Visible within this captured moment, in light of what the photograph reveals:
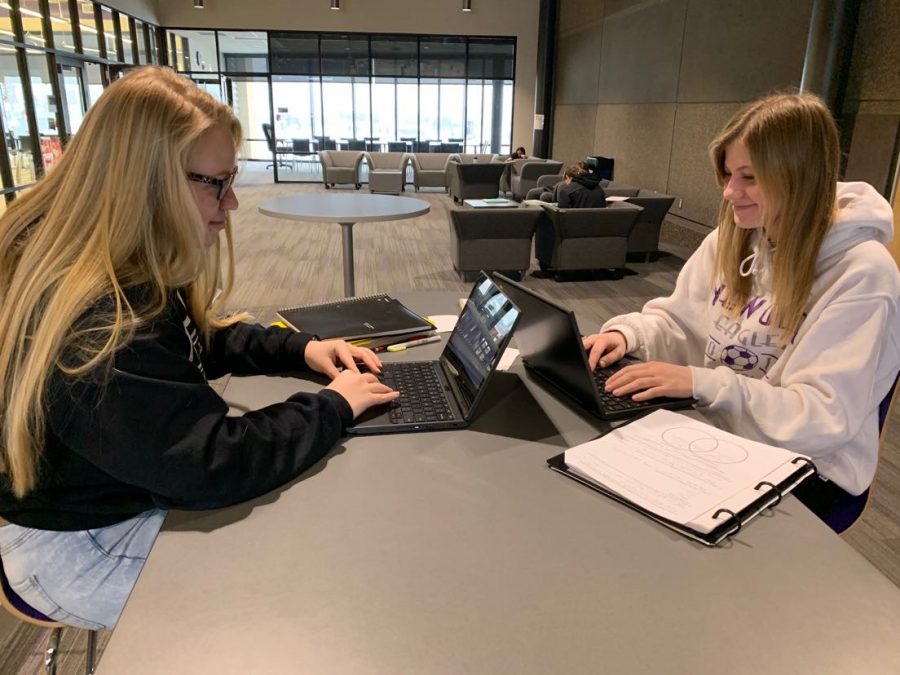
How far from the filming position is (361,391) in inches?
47.3

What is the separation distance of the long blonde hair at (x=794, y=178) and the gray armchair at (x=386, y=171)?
35.3ft

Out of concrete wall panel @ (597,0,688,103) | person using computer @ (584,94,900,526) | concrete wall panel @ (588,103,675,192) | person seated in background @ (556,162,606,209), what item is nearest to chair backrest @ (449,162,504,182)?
concrete wall panel @ (588,103,675,192)

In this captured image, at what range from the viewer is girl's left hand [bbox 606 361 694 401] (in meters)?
1.28

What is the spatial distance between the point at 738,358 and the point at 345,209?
92.8 inches

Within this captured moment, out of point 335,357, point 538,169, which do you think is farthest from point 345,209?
point 538,169

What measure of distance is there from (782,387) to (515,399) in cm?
54

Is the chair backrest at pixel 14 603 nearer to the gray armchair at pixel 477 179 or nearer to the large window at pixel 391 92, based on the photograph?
the gray armchair at pixel 477 179

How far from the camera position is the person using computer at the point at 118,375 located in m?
0.88

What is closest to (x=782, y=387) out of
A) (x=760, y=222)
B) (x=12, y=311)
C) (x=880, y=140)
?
(x=760, y=222)

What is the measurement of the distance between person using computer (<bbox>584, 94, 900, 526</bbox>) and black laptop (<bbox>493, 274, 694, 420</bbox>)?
0.11ft

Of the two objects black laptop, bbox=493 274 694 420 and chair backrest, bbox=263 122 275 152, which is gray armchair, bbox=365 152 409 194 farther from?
black laptop, bbox=493 274 694 420

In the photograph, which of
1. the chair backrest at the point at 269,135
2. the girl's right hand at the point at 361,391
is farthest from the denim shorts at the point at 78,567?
the chair backrest at the point at 269,135

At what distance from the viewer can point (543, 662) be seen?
0.68 metres

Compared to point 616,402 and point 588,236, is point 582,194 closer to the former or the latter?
point 588,236
